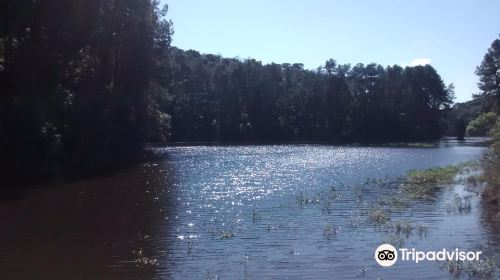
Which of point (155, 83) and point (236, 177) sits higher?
point (155, 83)

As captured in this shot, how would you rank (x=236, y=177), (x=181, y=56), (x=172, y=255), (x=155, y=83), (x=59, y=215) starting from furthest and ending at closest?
(x=181, y=56) → (x=155, y=83) → (x=236, y=177) → (x=59, y=215) → (x=172, y=255)

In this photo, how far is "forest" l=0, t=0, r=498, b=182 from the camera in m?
37.5

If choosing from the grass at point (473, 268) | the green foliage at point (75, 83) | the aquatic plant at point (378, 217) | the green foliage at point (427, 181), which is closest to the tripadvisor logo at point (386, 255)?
the grass at point (473, 268)

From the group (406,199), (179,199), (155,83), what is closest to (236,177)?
(179,199)

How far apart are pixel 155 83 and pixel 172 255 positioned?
172ft

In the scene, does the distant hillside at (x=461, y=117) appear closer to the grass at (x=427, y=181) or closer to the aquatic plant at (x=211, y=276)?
the grass at (x=427, y=181)

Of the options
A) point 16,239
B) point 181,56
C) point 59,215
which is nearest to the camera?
point 16,239

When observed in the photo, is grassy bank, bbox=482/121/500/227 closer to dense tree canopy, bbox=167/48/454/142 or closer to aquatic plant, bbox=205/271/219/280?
aquatic plant, bbox=205/271/219/280

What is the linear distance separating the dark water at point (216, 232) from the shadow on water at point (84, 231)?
35 millimetres

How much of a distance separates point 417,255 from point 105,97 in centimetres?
4009

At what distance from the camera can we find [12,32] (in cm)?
3912

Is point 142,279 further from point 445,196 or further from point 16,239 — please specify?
point 445,196

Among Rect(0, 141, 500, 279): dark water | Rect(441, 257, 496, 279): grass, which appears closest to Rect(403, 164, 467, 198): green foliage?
Rect(0, 141, 500, 279): dark water

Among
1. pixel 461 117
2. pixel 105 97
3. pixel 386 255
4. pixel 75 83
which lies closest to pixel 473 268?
pixel 386 255
